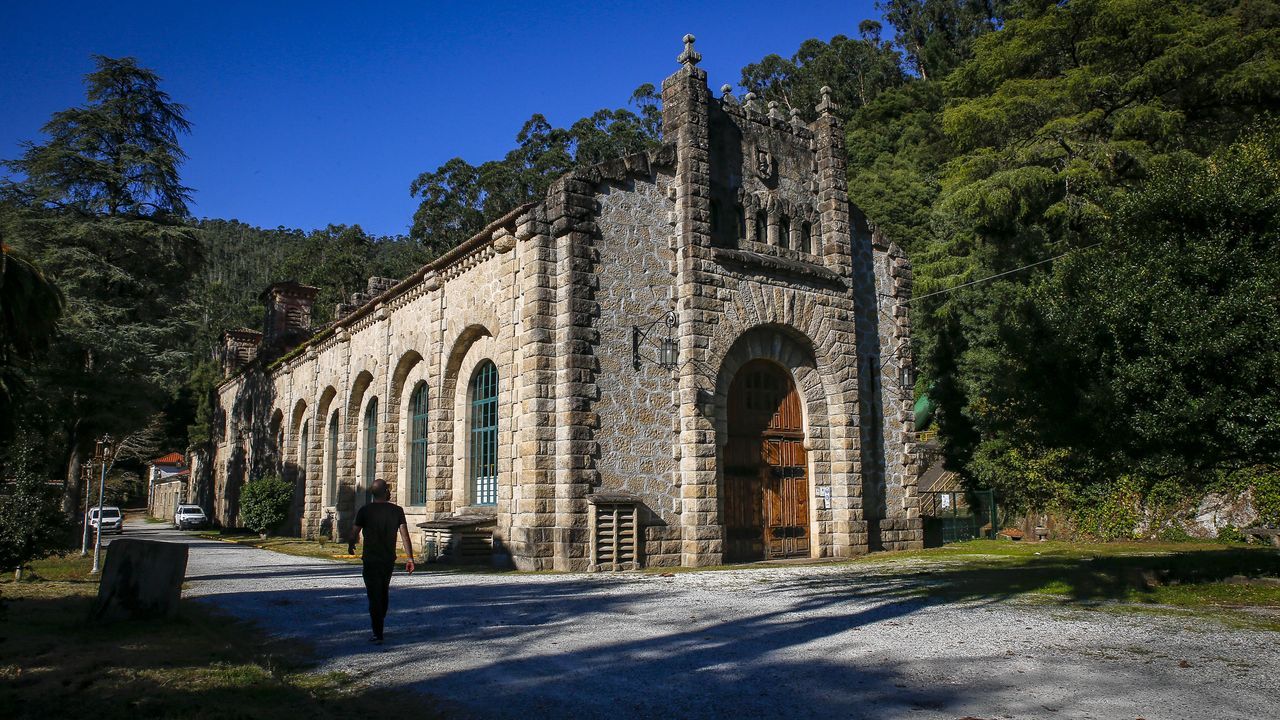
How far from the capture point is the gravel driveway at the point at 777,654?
5512 mm

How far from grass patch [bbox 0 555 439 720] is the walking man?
71 centimetres

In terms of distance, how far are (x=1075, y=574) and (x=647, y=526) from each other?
7035mm

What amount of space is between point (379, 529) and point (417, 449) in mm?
14060

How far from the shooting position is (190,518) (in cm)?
4116

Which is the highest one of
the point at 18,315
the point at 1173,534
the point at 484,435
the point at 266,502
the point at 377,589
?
the point at 18,315

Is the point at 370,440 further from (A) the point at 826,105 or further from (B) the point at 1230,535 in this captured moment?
(B) the point at 1230,535

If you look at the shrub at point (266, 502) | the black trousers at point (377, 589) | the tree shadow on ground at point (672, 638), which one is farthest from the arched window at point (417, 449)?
the black trousers at point (377, 589)

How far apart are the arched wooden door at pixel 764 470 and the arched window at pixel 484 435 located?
16.2 ft

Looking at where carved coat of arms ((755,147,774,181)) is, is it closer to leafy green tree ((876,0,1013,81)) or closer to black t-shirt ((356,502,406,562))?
black t-shirt ((356,502,406,562))

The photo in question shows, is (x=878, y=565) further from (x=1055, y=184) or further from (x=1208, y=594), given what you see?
(x=1055, y=184)

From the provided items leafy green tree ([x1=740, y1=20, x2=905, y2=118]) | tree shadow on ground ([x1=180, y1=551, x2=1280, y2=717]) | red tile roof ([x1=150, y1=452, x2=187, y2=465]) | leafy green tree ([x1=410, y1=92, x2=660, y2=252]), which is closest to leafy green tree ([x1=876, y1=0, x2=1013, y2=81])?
leafy green tree ([x1=740, y1=20, x2=905, y2=118])

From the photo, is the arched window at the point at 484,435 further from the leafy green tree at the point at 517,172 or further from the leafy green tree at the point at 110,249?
the leafy green tree at the point at 517,172

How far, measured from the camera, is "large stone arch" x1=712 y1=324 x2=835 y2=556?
17703 mm

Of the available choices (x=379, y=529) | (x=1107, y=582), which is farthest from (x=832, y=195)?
(x=379, y=529)
